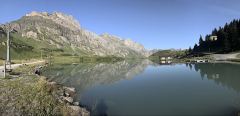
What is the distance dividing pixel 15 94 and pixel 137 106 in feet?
53.1

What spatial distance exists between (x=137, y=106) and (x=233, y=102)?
13.5 m

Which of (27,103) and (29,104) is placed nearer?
(29,104)

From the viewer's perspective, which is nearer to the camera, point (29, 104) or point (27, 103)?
point (29, 104)

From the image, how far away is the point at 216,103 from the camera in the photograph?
3991 cm

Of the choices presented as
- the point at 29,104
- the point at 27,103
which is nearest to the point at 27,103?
the point at 27,103

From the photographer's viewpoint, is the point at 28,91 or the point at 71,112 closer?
the point at 71,112

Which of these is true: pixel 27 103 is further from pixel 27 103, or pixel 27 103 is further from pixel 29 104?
pixel 29 104

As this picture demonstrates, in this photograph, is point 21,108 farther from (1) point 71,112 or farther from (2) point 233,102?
(2) point 233,102

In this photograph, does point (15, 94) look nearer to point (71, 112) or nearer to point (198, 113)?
point (71, 112)

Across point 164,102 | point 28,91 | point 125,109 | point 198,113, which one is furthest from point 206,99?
point 28,91

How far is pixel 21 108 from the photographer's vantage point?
28672mm

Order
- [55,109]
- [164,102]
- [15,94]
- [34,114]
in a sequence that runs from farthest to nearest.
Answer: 1. [164,102]
2. [15,94]
3. [55,109]
4. [34,114]

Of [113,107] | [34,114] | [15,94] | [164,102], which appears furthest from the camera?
[164,102]

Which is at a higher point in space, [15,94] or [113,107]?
[15,94]
